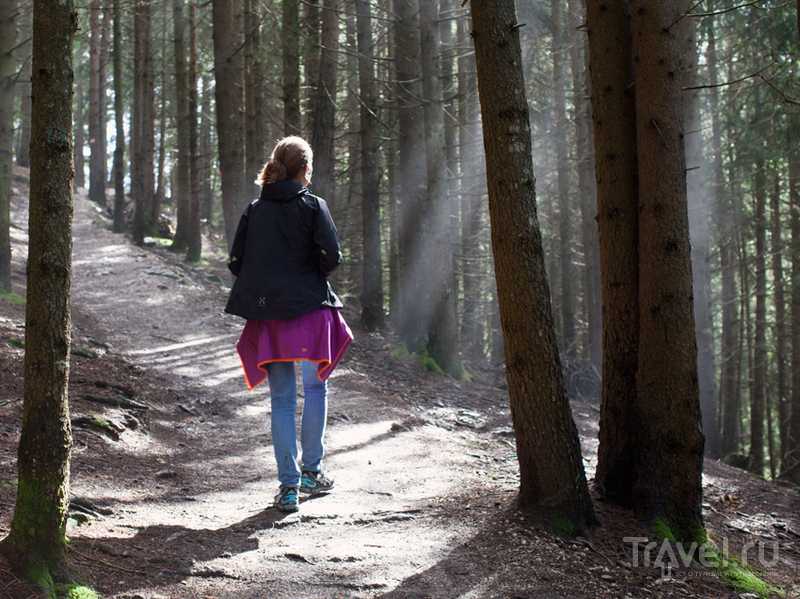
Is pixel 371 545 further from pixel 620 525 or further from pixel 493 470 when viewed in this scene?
pixel 493 470

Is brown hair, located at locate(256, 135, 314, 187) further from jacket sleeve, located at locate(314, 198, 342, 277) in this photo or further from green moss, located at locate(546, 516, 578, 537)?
green moss, located at locate(546, 516, 578, 537)

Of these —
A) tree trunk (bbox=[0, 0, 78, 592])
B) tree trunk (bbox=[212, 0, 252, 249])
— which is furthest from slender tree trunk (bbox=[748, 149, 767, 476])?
tree trunk (bbox=[0, 0, 78, 592])

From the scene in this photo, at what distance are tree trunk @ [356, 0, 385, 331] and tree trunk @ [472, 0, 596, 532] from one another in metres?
8.02

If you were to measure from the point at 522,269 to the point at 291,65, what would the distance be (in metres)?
9.39

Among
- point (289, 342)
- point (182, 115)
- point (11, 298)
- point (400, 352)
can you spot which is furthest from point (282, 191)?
point (182, 115)

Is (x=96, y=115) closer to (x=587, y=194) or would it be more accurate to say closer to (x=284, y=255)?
(x=587, y=194)

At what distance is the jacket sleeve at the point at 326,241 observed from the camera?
4051mm

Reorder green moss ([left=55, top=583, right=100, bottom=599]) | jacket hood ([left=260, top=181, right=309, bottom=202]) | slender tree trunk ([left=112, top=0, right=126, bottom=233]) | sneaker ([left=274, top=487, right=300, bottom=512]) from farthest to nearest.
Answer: slender tree trunk ([left=112, top=0, right=126, bottom=233]) < jacket hood ([left=260, top=181, right=309, bottom=202]) < sneaker ([left=274, top=487, right=300, bottom=512]) < green moss ([left=55, top=583, right=100, bottom=599])

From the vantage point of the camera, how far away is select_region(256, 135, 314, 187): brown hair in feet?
13.7

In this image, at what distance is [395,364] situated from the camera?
1027 cm

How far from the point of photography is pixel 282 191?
4.13 metres

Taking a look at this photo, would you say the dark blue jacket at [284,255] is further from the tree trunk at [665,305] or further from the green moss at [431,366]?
the green moss at [431,366]

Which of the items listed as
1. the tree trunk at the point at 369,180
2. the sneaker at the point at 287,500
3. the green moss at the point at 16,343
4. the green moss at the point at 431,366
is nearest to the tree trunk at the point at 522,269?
the sneaker at the point at 287,500

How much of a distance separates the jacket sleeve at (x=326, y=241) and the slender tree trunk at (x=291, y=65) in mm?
7756
